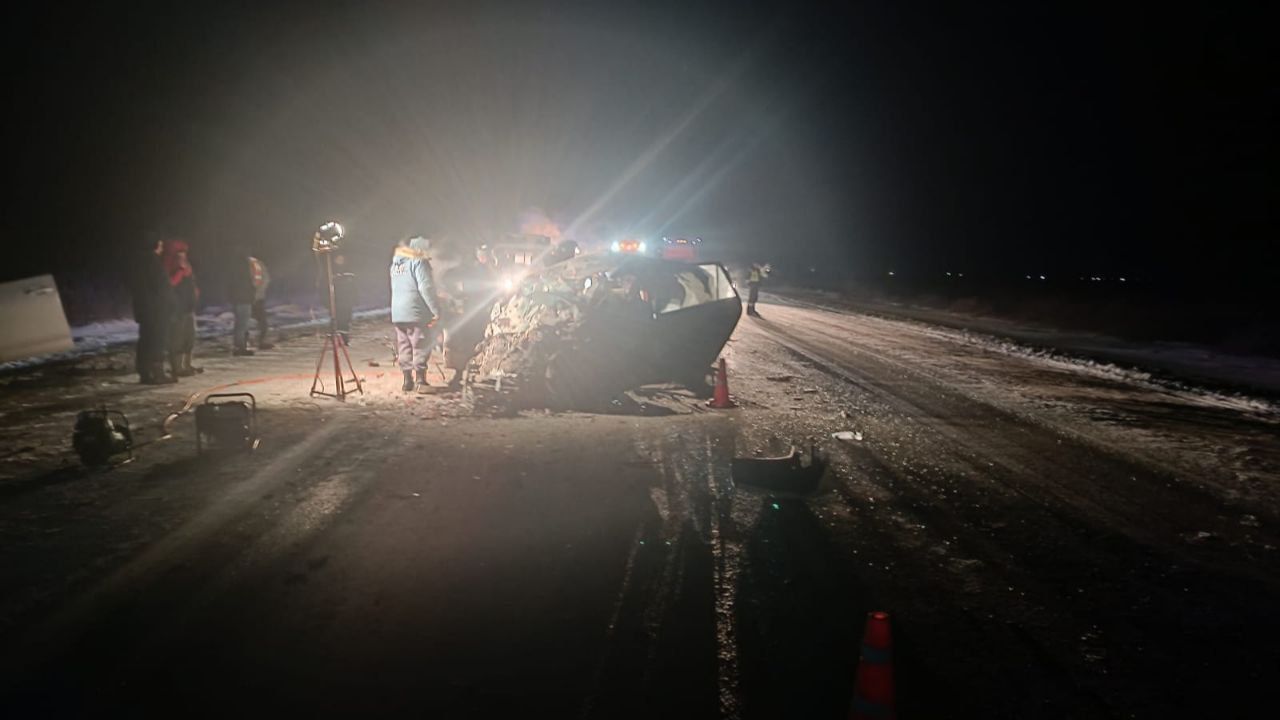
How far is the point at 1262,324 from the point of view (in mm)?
17328

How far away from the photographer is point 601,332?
9.27m

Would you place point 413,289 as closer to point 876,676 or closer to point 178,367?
point 178,367

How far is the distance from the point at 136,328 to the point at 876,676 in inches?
733

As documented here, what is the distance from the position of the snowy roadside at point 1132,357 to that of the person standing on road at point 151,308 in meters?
14.3

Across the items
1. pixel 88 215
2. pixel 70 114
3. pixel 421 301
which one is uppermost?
pixel 70 114

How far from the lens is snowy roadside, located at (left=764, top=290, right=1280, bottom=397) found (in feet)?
39.8

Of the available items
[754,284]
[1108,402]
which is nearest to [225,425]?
[1108,402]

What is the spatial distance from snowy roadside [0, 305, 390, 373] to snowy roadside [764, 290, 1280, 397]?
639 inches

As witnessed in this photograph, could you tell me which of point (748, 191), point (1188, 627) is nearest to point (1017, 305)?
point (1188, 627)

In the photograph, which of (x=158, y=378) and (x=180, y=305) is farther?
(x=180, y=305)

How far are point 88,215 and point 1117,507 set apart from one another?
40226 mm

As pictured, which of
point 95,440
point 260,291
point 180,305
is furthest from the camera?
point 260,291

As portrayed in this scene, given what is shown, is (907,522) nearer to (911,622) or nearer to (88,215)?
(911,622)

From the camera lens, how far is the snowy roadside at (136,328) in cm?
1263
